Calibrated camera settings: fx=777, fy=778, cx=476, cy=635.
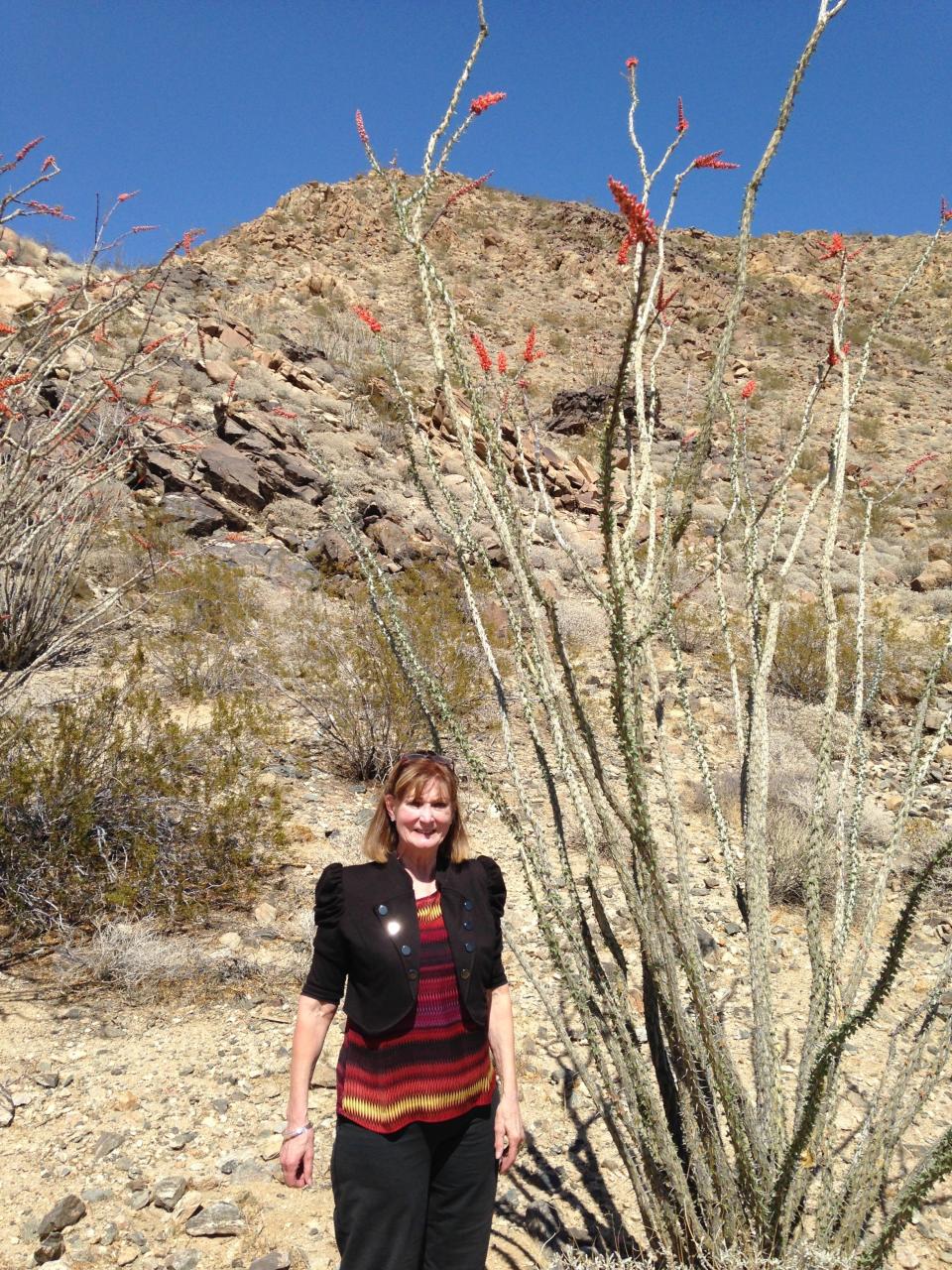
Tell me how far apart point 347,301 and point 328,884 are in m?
20.4

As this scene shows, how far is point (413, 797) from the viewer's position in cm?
175

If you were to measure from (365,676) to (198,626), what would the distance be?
182cm

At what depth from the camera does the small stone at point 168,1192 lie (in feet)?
7.16

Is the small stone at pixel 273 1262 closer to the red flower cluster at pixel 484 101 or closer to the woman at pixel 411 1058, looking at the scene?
the woman at pixel 411 1058

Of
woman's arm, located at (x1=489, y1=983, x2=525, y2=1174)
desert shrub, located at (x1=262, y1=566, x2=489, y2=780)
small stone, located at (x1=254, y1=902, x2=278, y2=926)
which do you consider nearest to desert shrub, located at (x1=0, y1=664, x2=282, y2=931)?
small stone, located at (x1=254, y1=902, x2=278, y2=926)

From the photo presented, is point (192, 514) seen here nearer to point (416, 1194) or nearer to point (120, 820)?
point (120, 820)

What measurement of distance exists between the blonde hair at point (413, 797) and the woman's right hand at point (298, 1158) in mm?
560

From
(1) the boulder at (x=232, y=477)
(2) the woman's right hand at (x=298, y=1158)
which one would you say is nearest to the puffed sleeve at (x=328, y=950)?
(2) the woman's right hand at (x=298, y=1158)

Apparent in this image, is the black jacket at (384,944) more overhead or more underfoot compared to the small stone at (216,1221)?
more overhead

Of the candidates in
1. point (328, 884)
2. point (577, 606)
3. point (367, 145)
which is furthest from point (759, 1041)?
point (577, 606)

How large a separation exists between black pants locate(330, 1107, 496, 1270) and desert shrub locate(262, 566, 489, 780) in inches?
115

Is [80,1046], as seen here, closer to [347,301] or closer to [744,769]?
[744,769]

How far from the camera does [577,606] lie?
8.47 m

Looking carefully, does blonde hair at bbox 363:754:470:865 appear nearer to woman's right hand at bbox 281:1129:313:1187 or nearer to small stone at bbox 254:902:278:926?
woman's right hand at bbox 281:1129:313:1187
